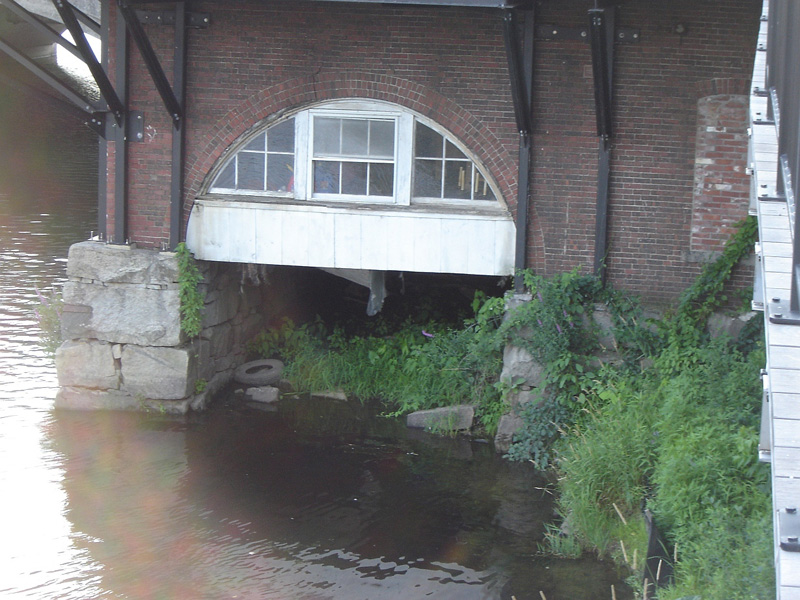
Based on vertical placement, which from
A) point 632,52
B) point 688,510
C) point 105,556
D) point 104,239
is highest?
point 632,52

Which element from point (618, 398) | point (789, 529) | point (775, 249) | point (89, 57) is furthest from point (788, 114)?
point (89, 57)

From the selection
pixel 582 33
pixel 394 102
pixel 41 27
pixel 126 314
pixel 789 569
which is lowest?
pixel 789 569

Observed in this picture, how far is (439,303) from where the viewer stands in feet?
41.3

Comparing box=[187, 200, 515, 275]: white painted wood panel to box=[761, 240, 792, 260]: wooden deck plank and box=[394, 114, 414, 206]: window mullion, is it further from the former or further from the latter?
box=[761, 240, 792, 260]: wooden deck plank

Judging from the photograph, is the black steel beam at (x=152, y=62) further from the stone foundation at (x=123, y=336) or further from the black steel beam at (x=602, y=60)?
the black steel beam at (x=602, y=60)

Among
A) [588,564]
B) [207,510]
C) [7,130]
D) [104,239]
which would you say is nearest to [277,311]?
[104,239]

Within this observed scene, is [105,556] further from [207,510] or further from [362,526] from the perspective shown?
[362,526]

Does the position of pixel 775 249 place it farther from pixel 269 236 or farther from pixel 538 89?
pixel 269 236

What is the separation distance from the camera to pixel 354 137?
9797 mm

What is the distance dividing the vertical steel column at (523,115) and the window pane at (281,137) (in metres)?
2.44

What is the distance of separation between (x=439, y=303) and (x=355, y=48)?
4.20 m

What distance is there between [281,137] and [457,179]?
1962 millimetres

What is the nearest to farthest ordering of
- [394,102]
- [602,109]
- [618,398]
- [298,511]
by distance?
[298,511], [618,398], [602,109], [394,102]

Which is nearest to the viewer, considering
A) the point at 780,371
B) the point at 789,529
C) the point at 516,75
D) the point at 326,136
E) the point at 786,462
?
the point at 789,529
